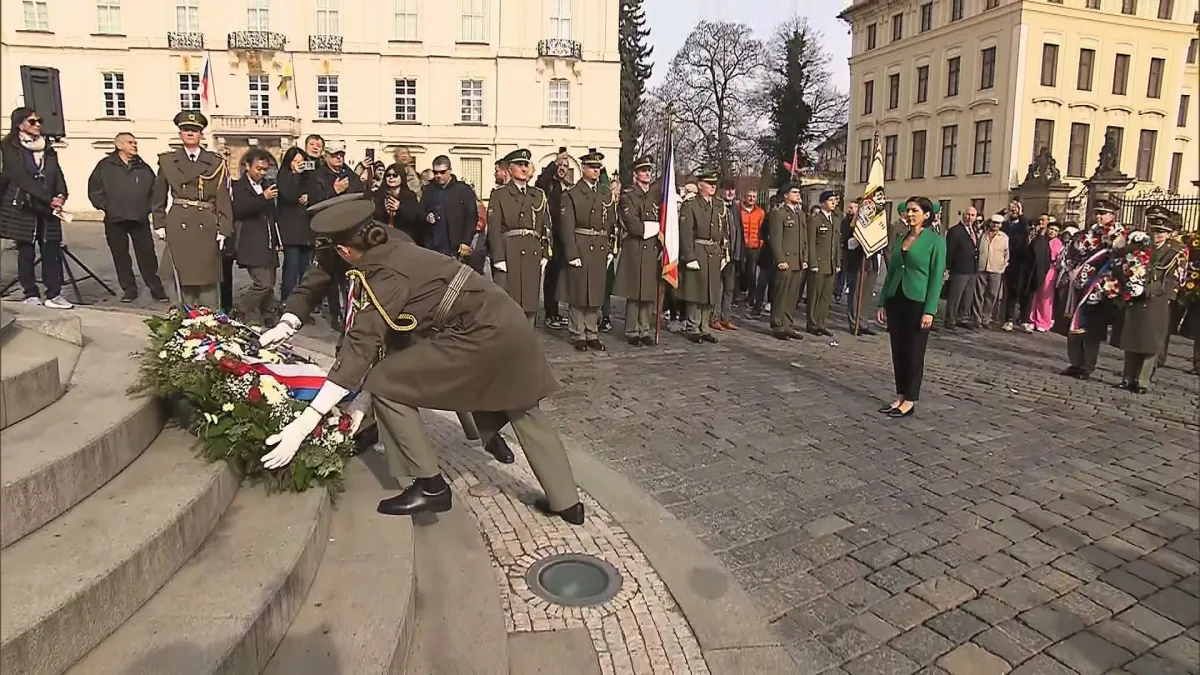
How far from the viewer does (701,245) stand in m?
10.3

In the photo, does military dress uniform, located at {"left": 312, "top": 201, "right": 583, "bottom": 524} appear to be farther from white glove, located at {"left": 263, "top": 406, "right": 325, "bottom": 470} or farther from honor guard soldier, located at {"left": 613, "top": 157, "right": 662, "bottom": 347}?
honor guard soldier, located at {"left": 613, "top": 157, "right": 662, "bottom": 347}

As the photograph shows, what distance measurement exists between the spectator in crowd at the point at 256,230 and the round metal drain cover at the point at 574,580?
6226 mm

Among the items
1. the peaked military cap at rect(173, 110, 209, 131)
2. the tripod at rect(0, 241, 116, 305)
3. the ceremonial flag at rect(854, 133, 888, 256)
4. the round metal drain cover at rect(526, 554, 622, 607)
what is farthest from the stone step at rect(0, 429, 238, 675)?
the ceremonial flag at rect(854, 133, 888, 256)

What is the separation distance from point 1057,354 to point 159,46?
11.2m

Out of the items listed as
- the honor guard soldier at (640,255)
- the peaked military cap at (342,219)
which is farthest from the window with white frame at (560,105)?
the peaked military cap at (342,219)

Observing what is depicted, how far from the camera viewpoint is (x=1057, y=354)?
11.1 m

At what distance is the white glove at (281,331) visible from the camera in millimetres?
4301

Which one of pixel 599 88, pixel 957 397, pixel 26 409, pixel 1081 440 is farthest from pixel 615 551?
pixel 599 88

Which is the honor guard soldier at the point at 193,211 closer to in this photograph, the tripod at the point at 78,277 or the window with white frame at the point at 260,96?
the tripod at the point at 78,277

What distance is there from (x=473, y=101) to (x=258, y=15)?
25845 millimetres

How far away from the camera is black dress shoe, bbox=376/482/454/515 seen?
13.0 feet

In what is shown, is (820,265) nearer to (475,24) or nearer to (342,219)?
(475,24)

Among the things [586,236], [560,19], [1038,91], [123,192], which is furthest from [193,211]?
[1038,91]

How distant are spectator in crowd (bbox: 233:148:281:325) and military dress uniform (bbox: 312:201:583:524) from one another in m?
5.77
